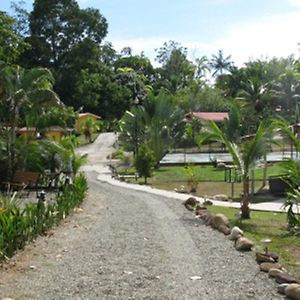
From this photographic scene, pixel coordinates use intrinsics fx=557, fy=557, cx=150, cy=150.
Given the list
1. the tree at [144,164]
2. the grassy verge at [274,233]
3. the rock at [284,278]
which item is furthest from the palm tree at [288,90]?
the rock at [284,278]

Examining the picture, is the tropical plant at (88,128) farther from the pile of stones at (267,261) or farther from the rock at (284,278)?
the rock at (284,278)

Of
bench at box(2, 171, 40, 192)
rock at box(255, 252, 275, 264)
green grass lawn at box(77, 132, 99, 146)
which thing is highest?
green grass lawn at box(77, 132, 99, 146)

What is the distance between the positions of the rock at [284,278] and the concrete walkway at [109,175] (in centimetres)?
830

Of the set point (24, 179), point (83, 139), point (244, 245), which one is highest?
point (83, 139)

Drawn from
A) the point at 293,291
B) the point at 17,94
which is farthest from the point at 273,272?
the point at 17,94

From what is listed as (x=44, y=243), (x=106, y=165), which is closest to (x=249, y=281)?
(x=44, y=243)

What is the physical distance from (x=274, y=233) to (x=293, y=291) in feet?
17.0

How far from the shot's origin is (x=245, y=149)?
1437cm

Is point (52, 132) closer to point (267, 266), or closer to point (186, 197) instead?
point (186, 197)

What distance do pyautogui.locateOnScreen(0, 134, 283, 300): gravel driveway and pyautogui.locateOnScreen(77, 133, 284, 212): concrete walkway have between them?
4621mm

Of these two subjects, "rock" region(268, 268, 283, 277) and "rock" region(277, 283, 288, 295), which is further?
"rock" region(268, 268, 283, 277)

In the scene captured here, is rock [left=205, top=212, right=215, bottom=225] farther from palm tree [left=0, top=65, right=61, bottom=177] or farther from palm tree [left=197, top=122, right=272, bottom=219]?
palm tree [left=0, top=65, right=61, bottom=177]

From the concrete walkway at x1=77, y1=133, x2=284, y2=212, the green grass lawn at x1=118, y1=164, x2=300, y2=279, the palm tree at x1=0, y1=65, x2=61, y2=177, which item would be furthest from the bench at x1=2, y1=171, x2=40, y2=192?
the green grass lawn at x1=118, y1=164, x2=300, y2=279

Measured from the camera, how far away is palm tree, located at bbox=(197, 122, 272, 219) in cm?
1417
